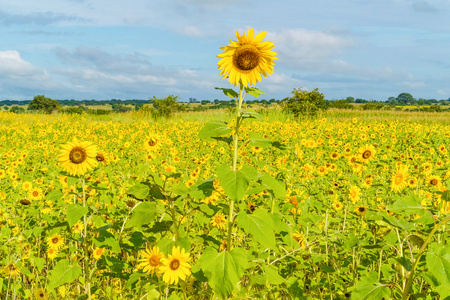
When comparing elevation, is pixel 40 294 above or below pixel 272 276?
below

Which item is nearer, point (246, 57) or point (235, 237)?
point (246, 57)

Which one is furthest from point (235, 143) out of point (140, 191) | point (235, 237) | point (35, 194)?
point (35, 194)

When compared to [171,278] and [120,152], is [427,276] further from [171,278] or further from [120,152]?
[120,152]

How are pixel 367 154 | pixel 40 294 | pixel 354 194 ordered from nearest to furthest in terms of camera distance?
1. pixel 40 294
2. pixel 354 194
3. pixel 367 154

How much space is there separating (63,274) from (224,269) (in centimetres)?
122

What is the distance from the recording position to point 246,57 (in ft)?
6.93

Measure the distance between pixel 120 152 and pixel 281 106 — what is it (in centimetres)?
1795

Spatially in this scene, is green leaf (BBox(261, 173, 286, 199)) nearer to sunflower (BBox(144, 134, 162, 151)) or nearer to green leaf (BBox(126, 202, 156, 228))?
green leaf (BBox(126, 202, 156, 228))

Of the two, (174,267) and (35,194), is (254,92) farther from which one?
(35,194)

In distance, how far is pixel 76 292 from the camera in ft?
10.4

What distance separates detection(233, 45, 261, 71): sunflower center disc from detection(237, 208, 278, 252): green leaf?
2.80 ft

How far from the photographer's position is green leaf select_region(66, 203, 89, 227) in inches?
86.0

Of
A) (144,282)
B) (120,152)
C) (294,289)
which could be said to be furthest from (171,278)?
(120,152)

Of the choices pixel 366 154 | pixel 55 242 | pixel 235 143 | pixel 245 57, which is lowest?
pixel 55 242
